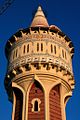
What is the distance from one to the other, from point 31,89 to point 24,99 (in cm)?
114

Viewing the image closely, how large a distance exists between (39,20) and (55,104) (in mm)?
10695

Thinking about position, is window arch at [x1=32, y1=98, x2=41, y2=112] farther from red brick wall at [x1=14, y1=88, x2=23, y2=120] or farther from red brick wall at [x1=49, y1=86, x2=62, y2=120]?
red brick wall at [x1=14, y1=88, x2=23, y2=120]

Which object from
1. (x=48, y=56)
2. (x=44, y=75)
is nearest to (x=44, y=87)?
(x=44, y=75)

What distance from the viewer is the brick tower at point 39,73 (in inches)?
1028

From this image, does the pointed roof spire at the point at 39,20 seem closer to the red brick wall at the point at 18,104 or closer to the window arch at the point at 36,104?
the red brick wall at the point at 18,104

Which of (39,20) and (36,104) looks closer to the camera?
(36,104)

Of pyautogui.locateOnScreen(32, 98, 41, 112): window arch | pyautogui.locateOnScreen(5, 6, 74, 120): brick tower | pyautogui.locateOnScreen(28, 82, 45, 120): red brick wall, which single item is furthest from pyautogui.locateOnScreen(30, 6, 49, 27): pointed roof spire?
pyautogui.locateOnScreen(32, 98, 41, 112): window arch

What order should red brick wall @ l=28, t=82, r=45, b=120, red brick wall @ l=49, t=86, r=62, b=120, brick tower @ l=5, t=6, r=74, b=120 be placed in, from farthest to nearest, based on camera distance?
brick tower @ l=5, t=6, r=74, b=120 → red brick wall @ l=49, t=86, r=62, b=120 → red brick wall @ l=28, t=82, r=45, b=120

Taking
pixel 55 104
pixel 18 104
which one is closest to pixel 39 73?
pixel 55 104

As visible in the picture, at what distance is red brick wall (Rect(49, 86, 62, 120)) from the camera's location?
84.5 feet

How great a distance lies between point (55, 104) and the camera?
Result: 26.6 m

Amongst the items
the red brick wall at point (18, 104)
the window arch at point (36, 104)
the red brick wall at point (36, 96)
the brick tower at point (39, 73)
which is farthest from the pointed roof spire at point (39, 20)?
the window arch at point (36, 104)

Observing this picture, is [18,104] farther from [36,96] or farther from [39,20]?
[39,20]

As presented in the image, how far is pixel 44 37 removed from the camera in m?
29.7
